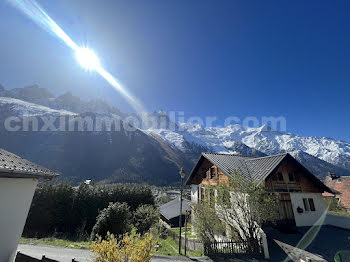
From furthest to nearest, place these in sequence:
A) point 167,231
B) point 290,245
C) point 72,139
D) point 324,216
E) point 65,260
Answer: point 72,139
point 167,231
point 324,216
point 290,245
point 65,260

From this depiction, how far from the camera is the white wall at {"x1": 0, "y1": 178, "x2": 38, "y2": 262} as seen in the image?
5414 mm

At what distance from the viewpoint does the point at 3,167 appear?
4961 mm

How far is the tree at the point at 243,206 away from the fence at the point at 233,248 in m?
0.31

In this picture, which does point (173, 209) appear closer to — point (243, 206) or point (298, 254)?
point (243, 206)

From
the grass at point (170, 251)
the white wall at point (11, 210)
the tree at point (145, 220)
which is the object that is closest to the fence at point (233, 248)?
the grass at point (170, 251)

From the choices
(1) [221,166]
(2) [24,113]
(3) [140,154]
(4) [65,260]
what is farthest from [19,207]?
(2) [24,113]

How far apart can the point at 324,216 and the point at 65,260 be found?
20.4 metres

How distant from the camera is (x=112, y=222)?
13.2 m

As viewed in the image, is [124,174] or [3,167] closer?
[3,167]

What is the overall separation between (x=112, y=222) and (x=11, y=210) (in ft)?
29.0

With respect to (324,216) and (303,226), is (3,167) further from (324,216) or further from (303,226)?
(324,216)

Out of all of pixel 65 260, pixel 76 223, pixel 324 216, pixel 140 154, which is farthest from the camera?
pixel 140 154

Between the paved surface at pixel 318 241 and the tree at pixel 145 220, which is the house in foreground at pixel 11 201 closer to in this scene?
the paved surface at pixel 318 241

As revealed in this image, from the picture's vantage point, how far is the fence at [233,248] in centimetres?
962
